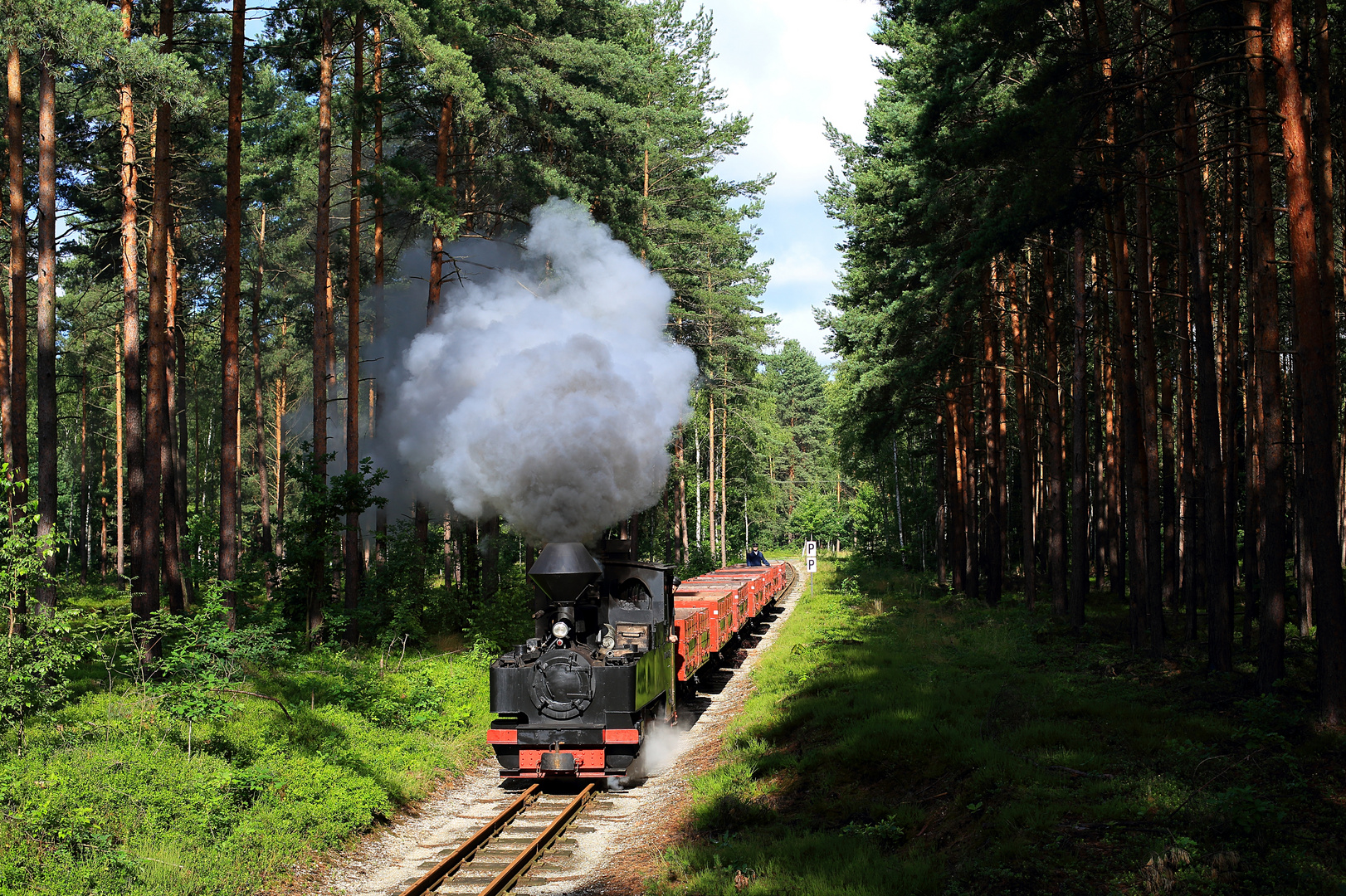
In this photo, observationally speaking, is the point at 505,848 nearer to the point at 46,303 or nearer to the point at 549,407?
the point at 549,407

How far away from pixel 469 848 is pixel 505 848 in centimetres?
42

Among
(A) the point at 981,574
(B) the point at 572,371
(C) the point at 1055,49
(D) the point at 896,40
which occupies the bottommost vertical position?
(A) the point at 981,574

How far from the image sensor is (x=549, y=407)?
13.4m

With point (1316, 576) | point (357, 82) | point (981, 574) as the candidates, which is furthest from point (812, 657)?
point (981, 574)

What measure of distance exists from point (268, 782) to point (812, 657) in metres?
11.9

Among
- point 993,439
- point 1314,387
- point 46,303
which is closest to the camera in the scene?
point 1314,387

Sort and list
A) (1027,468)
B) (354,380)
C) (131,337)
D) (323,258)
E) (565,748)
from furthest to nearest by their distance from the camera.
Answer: (1027,468)
(354,380)
(323,258)
(131,337)
(565,748)

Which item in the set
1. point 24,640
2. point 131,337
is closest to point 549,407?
point 24,640

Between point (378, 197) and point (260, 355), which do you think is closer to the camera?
point (378, 197)

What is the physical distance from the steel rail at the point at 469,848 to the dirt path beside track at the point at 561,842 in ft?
0.59

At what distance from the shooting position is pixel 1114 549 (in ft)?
90.5

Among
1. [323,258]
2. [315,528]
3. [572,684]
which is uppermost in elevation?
[323,258]

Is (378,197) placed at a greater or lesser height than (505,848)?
greater

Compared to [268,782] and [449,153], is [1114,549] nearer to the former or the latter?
[449,153]
